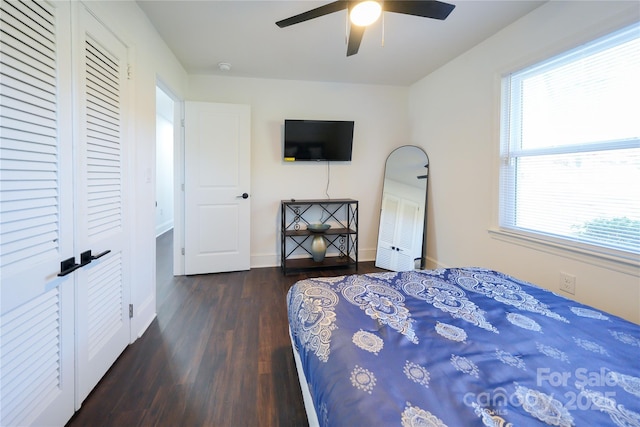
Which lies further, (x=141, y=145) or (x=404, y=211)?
(x=404, y=211)

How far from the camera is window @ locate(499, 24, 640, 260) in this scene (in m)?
1.60

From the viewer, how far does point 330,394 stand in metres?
0.83

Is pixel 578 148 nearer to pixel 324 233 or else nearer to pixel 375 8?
pixel 375 8

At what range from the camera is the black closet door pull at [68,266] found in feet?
3.93

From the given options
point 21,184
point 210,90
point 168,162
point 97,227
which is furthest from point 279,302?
point 168,162

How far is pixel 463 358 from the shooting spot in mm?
939

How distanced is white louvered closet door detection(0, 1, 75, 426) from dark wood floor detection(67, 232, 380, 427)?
287 mm

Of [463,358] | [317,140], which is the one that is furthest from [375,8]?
[317,140]

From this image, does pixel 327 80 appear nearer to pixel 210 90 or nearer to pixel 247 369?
pixel 210 90

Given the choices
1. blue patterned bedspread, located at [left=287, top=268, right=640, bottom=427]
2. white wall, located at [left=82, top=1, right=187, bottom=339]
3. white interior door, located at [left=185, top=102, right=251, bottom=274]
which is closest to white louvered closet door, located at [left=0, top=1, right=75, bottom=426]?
white wall, located at [left=82, top=1, right=187, bottom=339]

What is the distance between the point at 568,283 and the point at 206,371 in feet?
8.32

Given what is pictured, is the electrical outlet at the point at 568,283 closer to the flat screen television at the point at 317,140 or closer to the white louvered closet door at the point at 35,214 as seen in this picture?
the flat screen television at the point at 317,140

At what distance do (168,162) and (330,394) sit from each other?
6746 millimetres

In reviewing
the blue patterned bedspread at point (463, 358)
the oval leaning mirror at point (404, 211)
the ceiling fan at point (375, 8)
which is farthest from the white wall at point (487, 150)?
the ceiling fan at point (375, 8)
